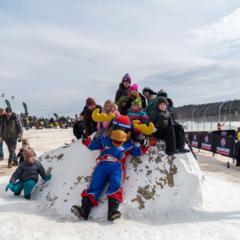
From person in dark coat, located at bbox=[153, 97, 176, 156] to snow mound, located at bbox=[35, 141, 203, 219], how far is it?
17 centimetres

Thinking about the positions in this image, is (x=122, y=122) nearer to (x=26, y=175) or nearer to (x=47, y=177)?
(x=47, y=177)

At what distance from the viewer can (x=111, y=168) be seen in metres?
5.55

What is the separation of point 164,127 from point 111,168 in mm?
1293

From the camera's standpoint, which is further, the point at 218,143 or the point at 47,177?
the point at 218,143

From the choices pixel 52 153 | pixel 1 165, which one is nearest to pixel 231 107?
pixel 1 165

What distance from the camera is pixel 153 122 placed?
6293 millimetres

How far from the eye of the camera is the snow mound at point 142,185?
5434 millimetres

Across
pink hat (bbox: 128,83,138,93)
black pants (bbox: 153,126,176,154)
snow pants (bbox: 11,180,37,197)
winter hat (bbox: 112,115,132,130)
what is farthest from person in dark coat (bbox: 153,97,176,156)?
snow pants (bbox: 11,180,37,197)

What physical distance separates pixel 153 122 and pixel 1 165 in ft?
21.8

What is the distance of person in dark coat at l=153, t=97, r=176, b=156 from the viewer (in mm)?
→ 6055

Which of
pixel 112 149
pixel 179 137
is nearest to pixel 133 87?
pixel 179 137

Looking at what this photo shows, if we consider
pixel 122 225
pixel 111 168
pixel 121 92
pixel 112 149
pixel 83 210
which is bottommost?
pixel 122 225

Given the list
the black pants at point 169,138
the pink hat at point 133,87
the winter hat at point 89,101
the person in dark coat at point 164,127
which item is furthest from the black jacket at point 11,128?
the black pants at point 169,138

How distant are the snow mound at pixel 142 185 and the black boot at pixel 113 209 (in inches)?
7.6
